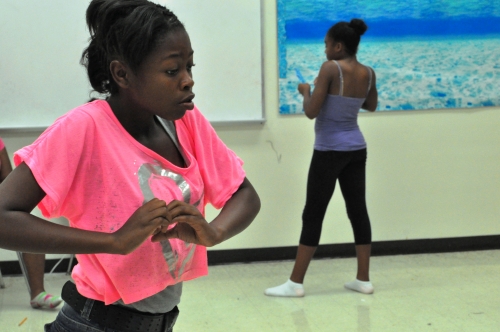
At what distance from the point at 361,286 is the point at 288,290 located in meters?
0.42

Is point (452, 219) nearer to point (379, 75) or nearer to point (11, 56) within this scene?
point (379, 75)

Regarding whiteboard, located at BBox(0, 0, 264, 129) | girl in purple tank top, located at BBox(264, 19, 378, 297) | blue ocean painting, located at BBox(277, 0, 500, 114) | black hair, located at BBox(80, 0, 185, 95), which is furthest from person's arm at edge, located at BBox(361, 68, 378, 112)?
black hair, located at BBox(80, 0, 185, 95)

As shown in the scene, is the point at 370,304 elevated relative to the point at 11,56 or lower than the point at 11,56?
lower

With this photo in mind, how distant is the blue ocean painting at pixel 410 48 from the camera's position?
13.5 ft

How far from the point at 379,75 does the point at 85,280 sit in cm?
344

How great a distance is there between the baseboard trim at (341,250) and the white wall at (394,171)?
43mm

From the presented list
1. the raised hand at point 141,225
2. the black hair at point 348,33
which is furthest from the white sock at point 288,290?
the raised hand at point 141,225

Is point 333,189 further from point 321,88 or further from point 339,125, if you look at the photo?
point 321,88

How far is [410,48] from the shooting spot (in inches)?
167

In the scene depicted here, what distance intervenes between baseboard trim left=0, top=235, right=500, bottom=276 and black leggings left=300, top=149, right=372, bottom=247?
0.84 metres

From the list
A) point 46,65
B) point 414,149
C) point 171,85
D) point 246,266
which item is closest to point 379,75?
point 414,149

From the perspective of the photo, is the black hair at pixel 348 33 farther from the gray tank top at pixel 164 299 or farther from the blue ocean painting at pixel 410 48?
the gray tank top at pixel 164 299

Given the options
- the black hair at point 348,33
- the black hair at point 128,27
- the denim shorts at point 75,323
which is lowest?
the denim shorts at point 75,323

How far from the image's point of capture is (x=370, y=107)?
3.66 meters
